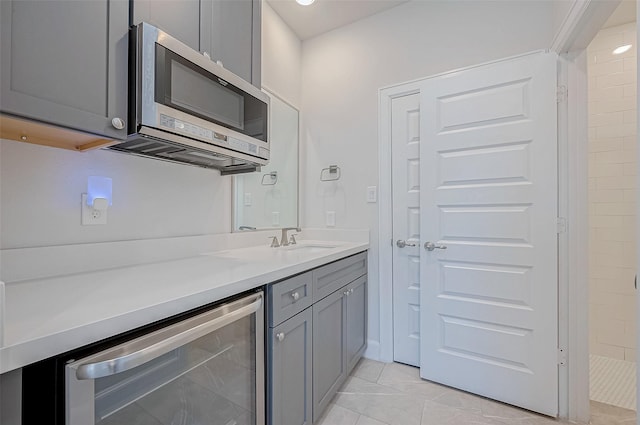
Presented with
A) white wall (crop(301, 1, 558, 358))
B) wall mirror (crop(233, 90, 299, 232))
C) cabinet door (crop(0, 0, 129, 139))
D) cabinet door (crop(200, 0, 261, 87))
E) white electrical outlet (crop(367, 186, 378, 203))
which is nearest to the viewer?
cabinet door (crop(0, 0, 129, 139))

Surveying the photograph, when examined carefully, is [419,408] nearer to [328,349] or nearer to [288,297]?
[328,349]

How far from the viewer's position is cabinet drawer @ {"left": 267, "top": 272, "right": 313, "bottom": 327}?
3.80 feet

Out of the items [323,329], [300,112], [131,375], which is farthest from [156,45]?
[300,112]

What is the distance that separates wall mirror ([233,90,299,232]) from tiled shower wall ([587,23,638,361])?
8.04 feet

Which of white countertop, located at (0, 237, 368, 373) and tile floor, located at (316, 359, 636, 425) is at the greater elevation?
white countertop, located at (0, 237, 368, 373)

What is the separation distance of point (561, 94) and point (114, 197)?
7.85ft

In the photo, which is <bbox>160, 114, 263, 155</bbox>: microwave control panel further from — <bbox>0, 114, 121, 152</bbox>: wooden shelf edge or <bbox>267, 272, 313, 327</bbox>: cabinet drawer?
<bbox>267, 272, 313, 327</bbox>: cabinet drawer

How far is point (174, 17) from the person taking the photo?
109 cm

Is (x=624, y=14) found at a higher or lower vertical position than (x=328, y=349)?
higher

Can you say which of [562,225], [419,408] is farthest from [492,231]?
[419,408]

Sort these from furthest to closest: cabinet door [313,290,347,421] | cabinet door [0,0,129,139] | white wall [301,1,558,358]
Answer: white wall [301,1,558,358], cabinet door [313,290,347,421], cabinet door [0,0,129,139]

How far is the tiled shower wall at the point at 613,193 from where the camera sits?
2189 millimetres

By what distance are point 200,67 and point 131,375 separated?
1064 millimetres

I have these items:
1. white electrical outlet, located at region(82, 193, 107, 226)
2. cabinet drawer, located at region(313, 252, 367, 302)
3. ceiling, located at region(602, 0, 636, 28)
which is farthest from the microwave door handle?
ceiling, located at region(602, 0, 636, 28)
